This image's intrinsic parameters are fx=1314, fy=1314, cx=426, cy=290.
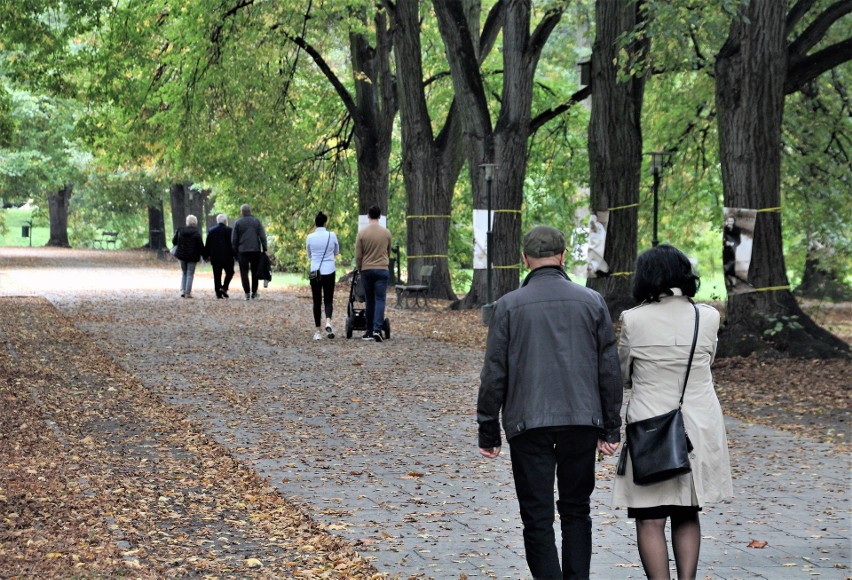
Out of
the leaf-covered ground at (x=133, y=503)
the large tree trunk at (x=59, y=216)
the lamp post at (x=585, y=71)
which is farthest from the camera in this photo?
the large tree trunk at (x=59, y=216)

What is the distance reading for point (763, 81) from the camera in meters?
15.5

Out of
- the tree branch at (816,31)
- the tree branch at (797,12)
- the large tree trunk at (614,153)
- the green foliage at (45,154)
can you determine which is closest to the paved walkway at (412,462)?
the large tree trunk at (614,153)

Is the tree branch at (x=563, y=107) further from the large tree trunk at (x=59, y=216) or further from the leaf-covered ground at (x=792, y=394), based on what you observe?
the large tree trunk at (x=59, y=216)

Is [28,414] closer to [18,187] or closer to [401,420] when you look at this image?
[401,420]

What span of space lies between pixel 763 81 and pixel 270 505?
9.96 meters

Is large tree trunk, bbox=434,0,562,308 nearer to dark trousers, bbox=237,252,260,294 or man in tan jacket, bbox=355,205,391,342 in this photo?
dark trousers, bbox=237,252,260,294

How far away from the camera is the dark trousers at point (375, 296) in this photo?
17922 mm

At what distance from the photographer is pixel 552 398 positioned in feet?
17.3

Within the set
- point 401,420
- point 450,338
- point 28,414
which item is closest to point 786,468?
point 401,420

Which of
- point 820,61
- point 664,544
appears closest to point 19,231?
point 820,61

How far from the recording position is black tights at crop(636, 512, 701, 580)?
530 centimetres

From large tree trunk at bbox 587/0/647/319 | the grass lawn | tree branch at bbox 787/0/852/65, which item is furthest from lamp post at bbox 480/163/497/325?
the grass lawn

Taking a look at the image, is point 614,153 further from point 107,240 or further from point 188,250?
point 107,240

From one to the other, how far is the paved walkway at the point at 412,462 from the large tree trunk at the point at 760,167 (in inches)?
142
